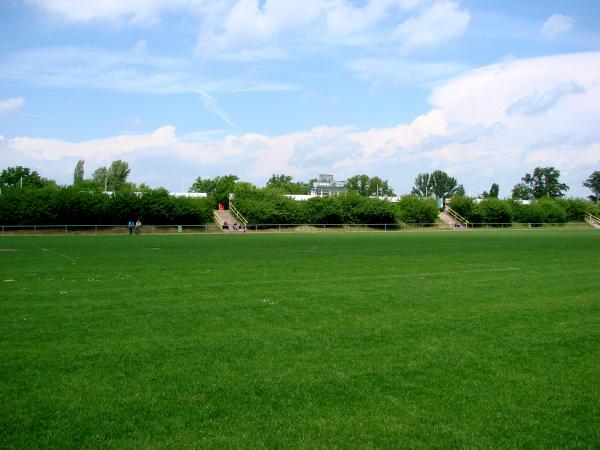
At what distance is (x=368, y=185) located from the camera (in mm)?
174250

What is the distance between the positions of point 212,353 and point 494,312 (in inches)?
256

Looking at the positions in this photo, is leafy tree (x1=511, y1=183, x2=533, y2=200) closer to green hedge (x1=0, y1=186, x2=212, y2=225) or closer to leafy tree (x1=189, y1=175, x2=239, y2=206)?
leafy tree (x1=189, y1=175, x2=239, y2=206)

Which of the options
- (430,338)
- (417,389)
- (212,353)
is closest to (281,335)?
(212,353)

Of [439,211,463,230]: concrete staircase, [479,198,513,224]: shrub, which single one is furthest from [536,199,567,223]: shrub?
[439,211,463,230]: concrete staircase

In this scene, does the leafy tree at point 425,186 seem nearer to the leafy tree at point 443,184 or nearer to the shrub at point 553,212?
the leafy tree at point 443,184

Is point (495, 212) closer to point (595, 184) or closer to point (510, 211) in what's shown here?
point (510, 211)

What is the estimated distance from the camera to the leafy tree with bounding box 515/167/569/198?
176750 mm

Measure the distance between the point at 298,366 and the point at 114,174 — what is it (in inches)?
5018

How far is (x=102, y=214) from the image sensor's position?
65.6 m

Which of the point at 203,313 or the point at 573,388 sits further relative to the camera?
the point at 203,313

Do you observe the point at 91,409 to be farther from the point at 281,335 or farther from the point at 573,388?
the point at 573,388

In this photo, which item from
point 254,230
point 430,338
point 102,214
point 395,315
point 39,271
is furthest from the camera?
point 254,230

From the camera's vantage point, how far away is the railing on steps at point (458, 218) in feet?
290

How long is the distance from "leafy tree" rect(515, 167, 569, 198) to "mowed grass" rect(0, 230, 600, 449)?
176 meters
